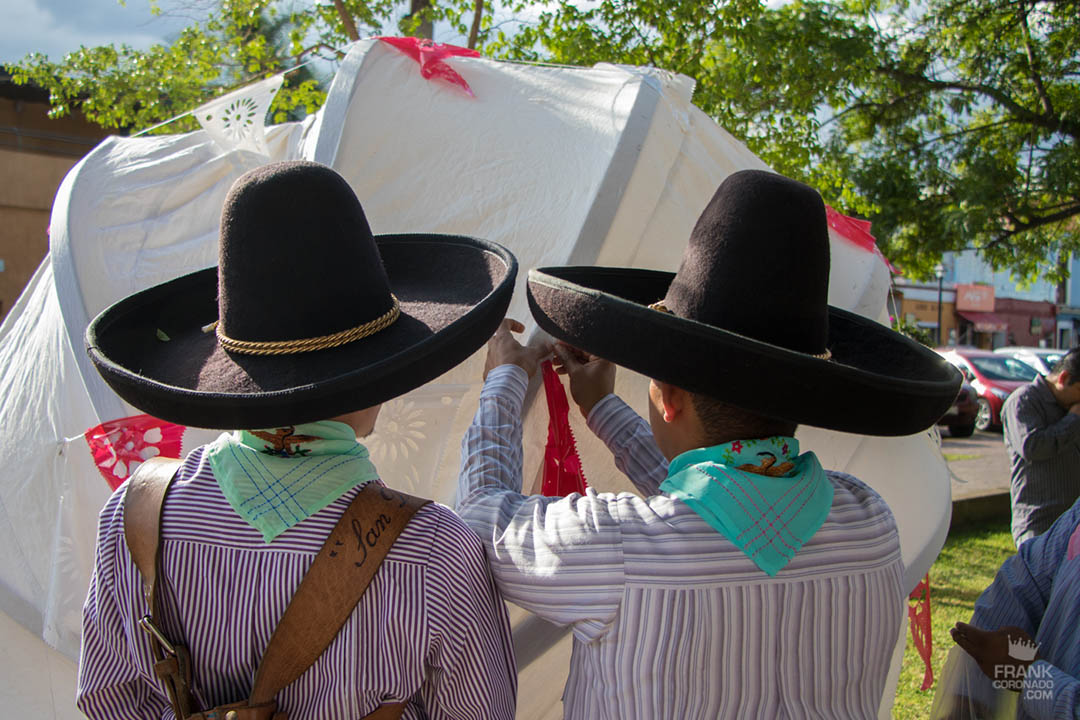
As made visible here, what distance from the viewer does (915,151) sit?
31.1ft

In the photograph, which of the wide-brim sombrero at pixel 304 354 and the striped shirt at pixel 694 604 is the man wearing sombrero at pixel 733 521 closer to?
the striped shirt at pixel 694 604

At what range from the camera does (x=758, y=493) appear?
4.40 ft

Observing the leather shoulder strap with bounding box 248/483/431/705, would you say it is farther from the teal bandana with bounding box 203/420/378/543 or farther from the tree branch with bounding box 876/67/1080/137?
the tree branch with bounding box 876/67/1080/137

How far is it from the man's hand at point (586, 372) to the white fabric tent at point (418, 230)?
0.48ft

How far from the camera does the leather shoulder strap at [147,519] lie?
1.33m

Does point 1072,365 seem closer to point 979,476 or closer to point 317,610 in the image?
point 317,610

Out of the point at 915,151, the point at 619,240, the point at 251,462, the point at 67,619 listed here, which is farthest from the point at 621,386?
the point at 915,151

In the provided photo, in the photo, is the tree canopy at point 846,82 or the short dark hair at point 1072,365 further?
the tree canopy at point 846,82

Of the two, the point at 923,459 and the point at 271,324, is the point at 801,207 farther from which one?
the point at 923,459

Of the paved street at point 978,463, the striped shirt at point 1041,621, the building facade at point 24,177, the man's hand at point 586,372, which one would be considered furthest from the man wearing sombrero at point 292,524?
the building facade at point 24,177

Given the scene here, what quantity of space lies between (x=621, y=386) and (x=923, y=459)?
120cm

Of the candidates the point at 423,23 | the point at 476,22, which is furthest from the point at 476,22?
the point at 423,23

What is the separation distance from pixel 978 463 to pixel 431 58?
1067 cm

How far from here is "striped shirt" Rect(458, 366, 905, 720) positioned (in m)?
1.30
